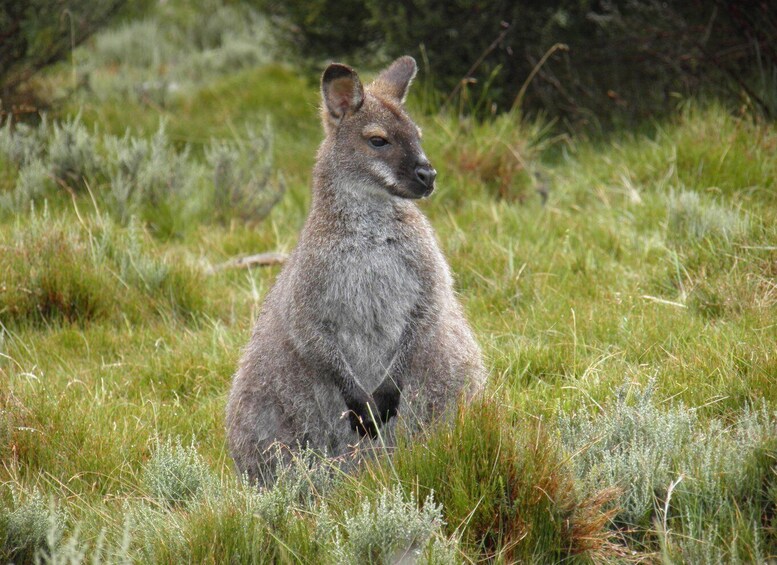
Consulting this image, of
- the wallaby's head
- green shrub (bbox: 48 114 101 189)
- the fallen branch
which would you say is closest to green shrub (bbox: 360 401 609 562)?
the wallaby's head

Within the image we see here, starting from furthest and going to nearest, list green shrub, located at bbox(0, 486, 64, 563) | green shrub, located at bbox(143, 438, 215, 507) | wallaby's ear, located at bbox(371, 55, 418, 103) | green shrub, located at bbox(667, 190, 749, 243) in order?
green shrub, located at bbox(667, 190, 749, 243)
wallaby's ear, located at bbox(371, 55, 418, 103)
green shrub, located at bbox(143, 438, 215, 507)
green shrub, located at bbox(0, 486, 64, 563)

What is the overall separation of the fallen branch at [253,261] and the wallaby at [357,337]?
91.5 inches

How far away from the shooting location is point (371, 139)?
15.1ft

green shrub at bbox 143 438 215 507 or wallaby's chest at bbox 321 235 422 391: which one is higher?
wallaby's chest at bbox 321 235 422 391

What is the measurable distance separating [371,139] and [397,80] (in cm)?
55

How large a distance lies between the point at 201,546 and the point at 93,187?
5.04 meters

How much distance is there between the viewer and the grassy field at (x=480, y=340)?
334cm

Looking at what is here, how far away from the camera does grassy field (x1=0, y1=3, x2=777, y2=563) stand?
11.0 ft

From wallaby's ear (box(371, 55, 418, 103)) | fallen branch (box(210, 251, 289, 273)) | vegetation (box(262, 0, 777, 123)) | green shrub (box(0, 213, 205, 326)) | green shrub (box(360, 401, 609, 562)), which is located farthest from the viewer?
vegetation (box(262, 0, 777, 123))

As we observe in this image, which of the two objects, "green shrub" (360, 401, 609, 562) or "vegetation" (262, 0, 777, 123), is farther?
"vegetation" (262, 0, 777, 123)

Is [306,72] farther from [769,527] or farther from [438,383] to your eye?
[769,527]

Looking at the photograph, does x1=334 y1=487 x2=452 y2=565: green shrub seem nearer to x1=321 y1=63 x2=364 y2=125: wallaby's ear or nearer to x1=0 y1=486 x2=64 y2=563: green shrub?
x1=0 y1=486 x2=64 y2=563: green shrub

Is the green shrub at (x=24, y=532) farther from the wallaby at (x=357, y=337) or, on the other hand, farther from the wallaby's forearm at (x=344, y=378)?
the wallaby's forearm at (x=344, y=378)

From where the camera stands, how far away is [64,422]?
451 cm
